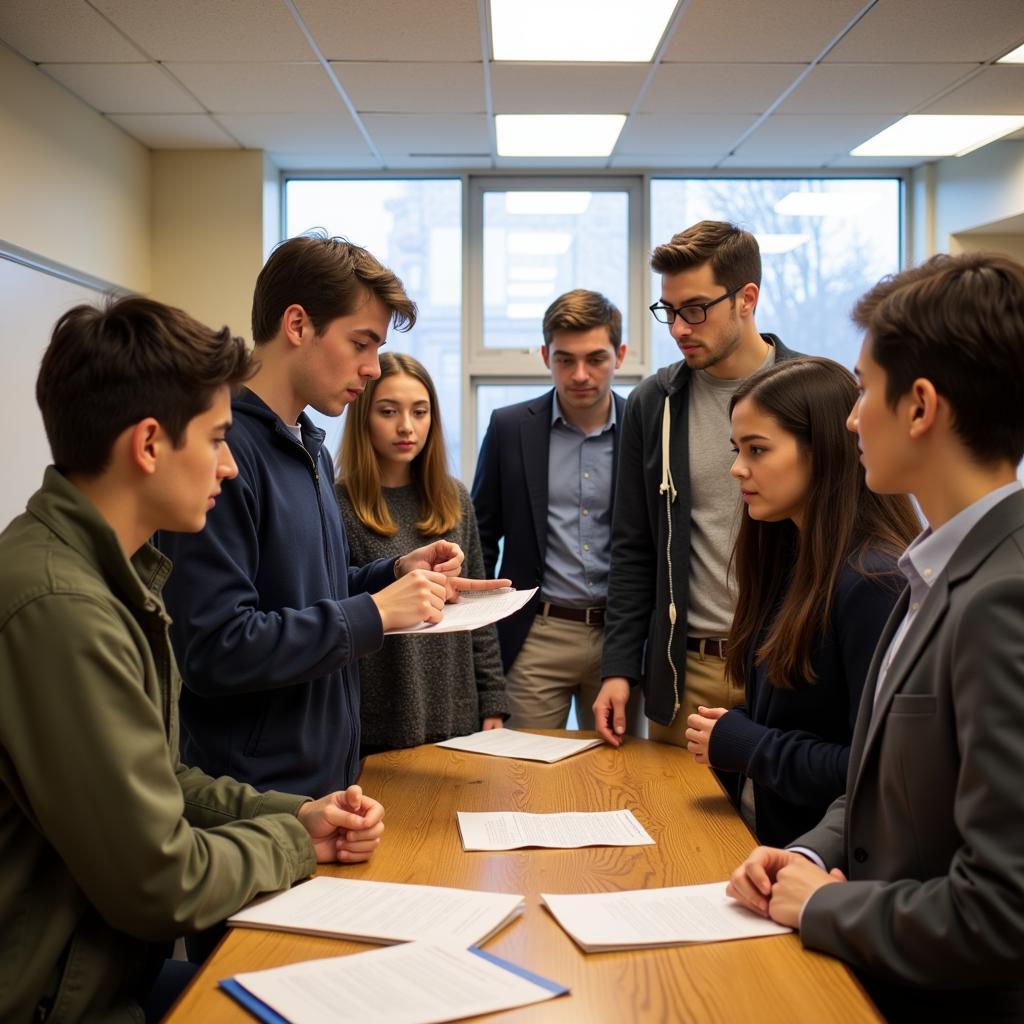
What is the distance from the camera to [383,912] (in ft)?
4.28

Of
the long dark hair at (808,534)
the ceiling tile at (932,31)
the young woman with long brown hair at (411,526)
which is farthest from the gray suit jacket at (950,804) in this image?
the ceiling tile at (932,31)

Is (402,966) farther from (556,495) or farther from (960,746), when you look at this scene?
(556,495)

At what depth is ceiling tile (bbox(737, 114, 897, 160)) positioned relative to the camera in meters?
4.65

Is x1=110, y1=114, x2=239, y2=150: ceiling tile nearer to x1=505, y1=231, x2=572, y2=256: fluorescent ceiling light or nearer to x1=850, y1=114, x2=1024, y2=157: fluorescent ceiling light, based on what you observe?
x1=505, y1=231, x2=572, y2=256: fluorescent ceiling light

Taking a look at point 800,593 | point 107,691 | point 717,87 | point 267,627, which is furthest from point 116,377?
point 717,87

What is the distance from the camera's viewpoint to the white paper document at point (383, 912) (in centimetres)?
124

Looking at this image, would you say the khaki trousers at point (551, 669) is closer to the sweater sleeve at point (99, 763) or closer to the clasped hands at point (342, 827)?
the clasped hands at point (342, 827)

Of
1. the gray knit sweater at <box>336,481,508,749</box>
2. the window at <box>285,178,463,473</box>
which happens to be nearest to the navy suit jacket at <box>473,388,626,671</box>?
the gray knit sweater at <box>336,481,508,749</box>

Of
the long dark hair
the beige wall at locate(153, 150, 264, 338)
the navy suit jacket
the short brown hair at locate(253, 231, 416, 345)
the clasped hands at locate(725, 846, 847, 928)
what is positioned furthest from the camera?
the beige wall at locate(153, 150, 264, 338)

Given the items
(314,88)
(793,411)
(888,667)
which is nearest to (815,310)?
(314,88)

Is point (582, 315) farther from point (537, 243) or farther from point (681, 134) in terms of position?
point (537, 243)

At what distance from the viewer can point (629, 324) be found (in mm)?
5555

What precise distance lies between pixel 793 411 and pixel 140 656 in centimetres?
117

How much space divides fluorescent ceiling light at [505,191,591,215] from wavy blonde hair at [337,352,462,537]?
301 centimetres
